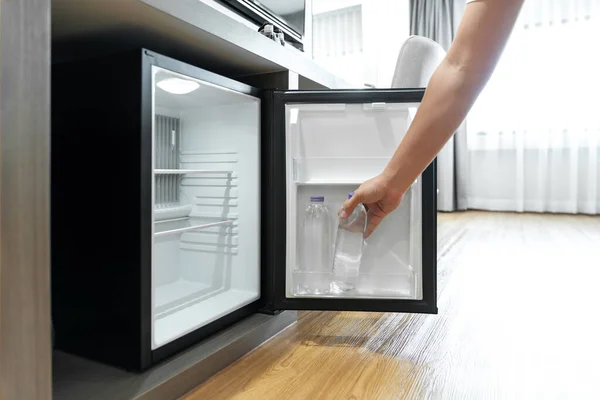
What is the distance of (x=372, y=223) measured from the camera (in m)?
1.21

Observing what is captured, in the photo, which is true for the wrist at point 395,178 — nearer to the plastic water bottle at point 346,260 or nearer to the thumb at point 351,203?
the thumb at point 351,203

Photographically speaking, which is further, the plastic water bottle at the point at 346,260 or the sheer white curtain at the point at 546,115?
the sheer white curtain at the point at 546,115

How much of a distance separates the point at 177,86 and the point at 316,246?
60 centimetres

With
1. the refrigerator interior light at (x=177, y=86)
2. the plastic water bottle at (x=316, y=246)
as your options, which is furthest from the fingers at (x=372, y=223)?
the refrigerator interior light at (x=177, y=86)

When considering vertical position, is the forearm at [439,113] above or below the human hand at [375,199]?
above

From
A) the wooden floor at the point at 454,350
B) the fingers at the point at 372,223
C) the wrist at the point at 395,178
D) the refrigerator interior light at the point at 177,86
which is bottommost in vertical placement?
the wooden floor at the point at 454,350

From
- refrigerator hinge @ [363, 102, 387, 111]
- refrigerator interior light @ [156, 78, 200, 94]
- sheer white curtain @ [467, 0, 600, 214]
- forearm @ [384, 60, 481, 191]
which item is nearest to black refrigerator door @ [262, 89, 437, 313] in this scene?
refrigerator hinge @ [363, 102, 387, 111]

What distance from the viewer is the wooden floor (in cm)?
95

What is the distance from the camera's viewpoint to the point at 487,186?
460 centimetres

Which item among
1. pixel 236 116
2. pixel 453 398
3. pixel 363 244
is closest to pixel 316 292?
pixel 363 244

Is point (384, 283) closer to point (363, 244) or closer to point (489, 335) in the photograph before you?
point (363, 244)

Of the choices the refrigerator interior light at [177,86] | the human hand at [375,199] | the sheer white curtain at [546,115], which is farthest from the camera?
the sheer white curtain at [546,115]

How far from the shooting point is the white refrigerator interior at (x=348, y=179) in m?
1.25

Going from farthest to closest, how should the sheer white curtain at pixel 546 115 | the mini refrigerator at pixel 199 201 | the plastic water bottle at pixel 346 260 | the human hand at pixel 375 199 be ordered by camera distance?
the sheer white curtain at pixel 546 115 → the plastic water bottle at pixel 346 260 → the human hand at pixel 375 199 → the mini refrigerator at pixel 199 201
